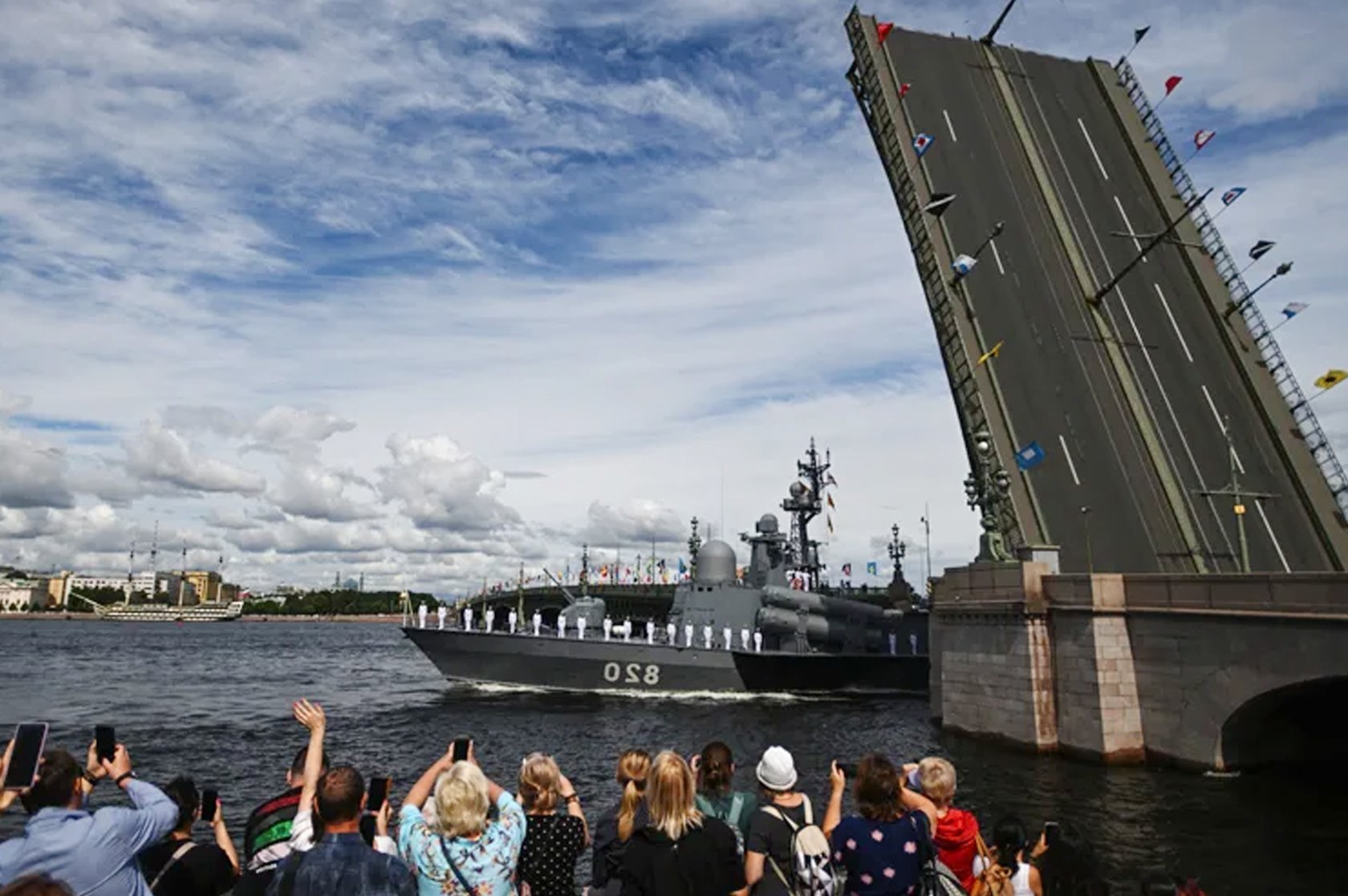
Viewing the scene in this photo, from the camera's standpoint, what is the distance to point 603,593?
93625 mm

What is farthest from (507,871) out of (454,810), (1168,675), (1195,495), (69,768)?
(1195,495)

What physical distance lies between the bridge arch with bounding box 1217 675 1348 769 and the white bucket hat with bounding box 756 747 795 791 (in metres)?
16.5

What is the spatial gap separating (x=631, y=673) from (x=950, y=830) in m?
32.2

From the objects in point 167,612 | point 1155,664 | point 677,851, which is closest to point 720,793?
point 677,851

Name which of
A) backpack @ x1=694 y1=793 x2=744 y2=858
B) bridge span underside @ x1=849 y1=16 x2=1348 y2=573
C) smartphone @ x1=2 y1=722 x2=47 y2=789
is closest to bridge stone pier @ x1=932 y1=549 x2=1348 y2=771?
bridge span underside @ x1=849 y1=16 x2=1348 y2=573

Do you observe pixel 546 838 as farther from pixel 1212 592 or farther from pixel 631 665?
pixel 631 665

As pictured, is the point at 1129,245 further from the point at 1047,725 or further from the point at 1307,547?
the point at 1047,725

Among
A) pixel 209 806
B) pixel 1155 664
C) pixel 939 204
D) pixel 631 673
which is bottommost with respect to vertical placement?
pixel 209 806

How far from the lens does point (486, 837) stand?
4.06 m

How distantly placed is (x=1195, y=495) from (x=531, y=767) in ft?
82.8

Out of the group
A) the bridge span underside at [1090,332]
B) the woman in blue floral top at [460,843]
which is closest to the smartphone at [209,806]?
the woman in blue floral top at [460,843]

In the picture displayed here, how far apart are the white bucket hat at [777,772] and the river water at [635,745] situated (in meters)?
9.28

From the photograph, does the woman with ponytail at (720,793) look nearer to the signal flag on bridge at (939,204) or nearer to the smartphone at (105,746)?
the smartphone at (105,746)

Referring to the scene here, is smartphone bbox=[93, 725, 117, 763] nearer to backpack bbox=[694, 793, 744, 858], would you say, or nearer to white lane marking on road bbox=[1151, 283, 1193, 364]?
backpack bbox=[694, 793, 744, 858]
